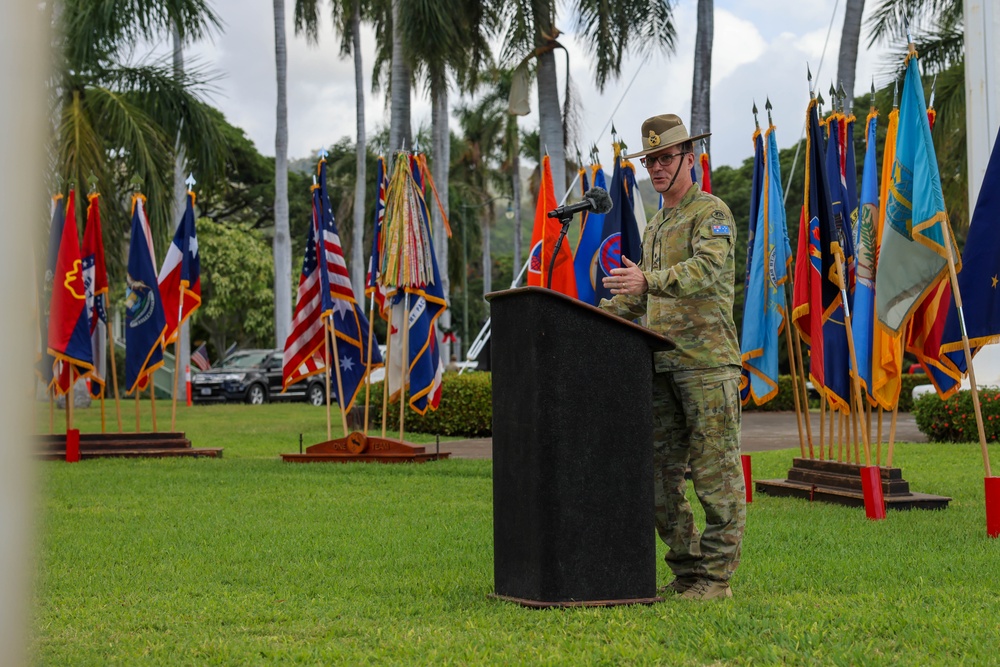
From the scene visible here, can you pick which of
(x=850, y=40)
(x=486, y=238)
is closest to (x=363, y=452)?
(x=850, y=40)

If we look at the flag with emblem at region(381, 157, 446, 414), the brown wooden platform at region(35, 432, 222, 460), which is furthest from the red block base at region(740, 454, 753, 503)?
the brown wooden platform at region(35, 432, 222, 460)

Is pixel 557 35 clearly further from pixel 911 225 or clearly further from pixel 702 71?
pixel 911 225

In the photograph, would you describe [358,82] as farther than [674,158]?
Yes

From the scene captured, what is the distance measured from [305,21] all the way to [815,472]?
1059 inches

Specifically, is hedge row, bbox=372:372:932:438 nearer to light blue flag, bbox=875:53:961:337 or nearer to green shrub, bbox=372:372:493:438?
green shrub, bbox=372:372:493:438

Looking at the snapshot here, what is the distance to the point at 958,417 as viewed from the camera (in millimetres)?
15648

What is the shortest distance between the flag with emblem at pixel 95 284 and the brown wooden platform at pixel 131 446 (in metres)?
0.68

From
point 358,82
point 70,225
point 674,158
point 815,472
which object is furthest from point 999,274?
point 358,82

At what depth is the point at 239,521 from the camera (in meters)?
8.38

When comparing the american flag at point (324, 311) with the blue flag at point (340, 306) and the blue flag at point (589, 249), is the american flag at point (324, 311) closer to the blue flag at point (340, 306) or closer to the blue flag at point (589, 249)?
the blue flag at point (340, 306)

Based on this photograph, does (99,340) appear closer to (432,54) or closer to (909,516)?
(432,54)

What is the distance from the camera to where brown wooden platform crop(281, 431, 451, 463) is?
13.3 meters

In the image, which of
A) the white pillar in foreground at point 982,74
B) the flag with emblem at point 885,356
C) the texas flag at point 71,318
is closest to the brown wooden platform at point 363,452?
the texas flag at point 71,318

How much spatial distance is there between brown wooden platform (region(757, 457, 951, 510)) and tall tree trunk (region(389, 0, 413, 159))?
11101 millimetres
